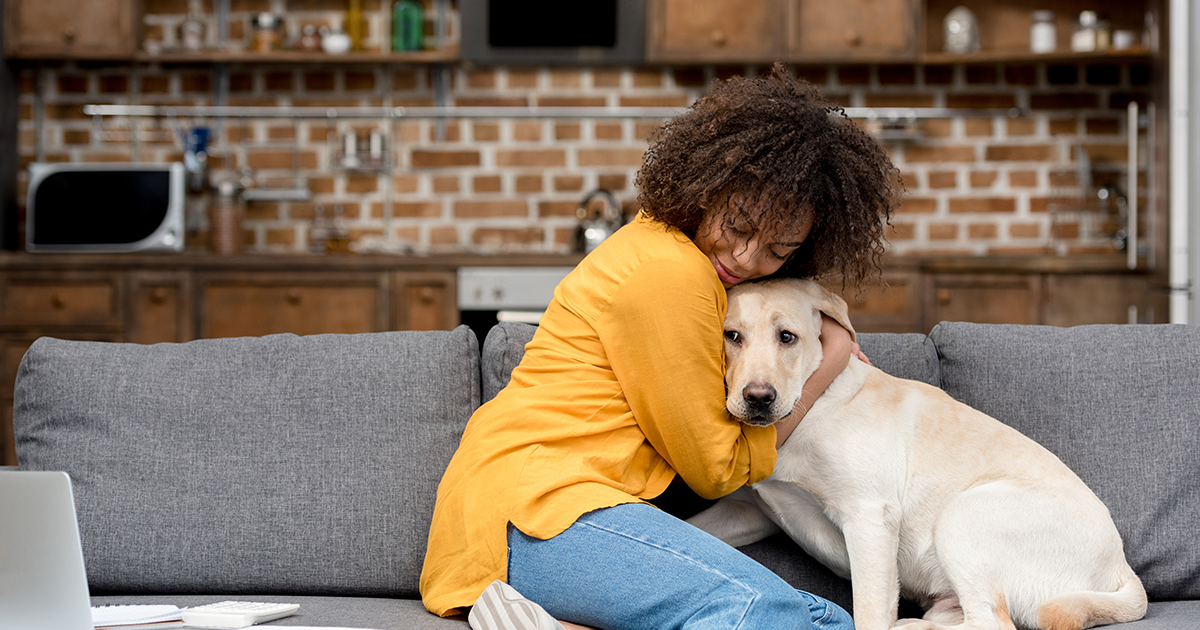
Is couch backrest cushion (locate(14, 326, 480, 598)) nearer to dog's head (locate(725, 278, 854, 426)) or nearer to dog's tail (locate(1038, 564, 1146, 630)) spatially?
dog's head (locate(725, 278, 854, 426))

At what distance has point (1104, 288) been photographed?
3709 millimetres

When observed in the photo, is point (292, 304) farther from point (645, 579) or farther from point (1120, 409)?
point (1120, 409)

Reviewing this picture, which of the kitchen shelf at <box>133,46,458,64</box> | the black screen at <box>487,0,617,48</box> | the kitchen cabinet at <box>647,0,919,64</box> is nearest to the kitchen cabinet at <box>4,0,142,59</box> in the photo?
the kitchen shelf at <box>133,46,458,64</box>

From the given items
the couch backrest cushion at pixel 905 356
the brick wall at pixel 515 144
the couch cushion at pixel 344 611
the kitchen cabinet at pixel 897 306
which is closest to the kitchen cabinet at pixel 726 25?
the brick wall at pixel 515 144

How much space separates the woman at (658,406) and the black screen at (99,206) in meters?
3.16

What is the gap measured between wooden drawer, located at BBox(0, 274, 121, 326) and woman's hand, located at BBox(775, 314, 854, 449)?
129 inches

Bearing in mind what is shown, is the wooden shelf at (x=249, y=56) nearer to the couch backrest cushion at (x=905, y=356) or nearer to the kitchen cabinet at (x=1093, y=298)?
the kitchen cabinet at (x=1093, y=298)

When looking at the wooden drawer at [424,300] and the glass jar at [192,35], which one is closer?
the wooden drawer at [424,300]

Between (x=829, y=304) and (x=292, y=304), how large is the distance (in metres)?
2.83

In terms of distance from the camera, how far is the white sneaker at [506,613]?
1.21 metres

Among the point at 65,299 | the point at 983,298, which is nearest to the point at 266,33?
the point at 65,299

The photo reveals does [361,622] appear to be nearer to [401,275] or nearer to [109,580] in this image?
[109,580]

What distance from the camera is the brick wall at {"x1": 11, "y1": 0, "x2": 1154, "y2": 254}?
14.4 ft

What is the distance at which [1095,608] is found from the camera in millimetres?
1427
